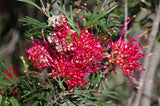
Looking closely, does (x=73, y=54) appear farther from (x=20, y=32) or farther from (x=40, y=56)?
(x=20, y=32)

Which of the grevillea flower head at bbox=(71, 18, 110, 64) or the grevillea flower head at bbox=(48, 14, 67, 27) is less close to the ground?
the grevillea flower head at bbox=(48, 14, 67, 27)

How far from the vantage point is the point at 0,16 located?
6.33ft

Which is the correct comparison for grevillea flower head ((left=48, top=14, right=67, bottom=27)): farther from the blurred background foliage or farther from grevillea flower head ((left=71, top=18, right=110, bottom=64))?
the blurred background foliage

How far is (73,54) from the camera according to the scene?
2.02ft

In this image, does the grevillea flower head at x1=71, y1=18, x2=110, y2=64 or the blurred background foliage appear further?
the blurred background foliage

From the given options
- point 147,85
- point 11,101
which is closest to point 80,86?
point 11,101

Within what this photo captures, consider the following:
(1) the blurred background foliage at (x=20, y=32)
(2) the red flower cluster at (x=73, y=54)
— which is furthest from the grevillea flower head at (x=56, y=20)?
(1) the blurred background foliage at (x=20, y=32)

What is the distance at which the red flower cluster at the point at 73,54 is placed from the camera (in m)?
0.61

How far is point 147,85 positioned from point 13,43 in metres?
1.16

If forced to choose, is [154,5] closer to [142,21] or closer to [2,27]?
[142,21]

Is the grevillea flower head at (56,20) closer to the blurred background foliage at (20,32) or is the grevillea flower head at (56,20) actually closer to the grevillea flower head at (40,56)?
the grevillea flower head at (40,56)

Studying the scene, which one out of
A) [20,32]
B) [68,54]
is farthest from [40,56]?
[20,32]

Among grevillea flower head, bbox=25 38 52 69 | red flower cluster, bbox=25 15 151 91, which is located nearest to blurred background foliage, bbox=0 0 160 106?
red flower cluster, bbox=25 15 151 91

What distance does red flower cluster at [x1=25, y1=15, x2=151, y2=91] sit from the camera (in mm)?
613
